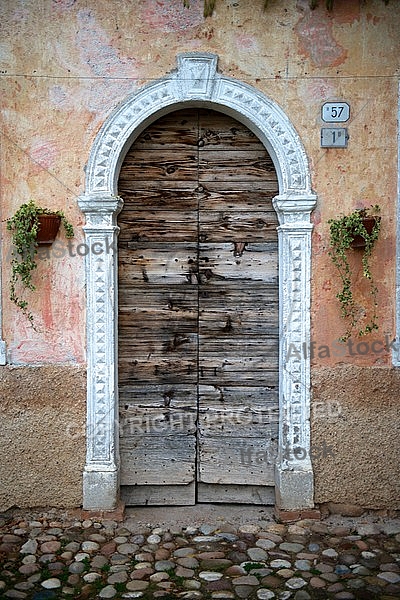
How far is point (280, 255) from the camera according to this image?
462 cm

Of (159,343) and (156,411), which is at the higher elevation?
(159,343)

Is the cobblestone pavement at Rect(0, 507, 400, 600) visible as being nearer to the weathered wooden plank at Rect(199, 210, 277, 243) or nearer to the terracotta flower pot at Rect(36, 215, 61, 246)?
the terracotta flower pot at Rect(36, 215, 61, 246)

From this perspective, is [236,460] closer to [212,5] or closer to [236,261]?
[236,261]

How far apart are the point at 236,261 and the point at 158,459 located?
153 centimetres

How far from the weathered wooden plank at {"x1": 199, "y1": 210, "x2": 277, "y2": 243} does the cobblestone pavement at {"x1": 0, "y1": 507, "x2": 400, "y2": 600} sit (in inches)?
76.8

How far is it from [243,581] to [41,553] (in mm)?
1259

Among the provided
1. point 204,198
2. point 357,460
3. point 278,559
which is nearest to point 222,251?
point 204,198

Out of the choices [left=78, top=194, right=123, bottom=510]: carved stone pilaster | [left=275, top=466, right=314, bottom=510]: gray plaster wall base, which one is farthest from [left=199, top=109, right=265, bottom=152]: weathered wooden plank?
[left=275, top=466, right=314, bottom=510]: gray plaster wall base

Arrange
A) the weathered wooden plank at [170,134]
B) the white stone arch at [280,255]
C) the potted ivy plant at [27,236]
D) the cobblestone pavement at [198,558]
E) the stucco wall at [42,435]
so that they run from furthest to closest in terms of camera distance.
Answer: the weathered wooden plank at [170,134]
the stucco wall at [42,435]
the white stone arch at [280,255]
the potted ivy plant at [27,236]
the cobblestone pavement at [198,558]

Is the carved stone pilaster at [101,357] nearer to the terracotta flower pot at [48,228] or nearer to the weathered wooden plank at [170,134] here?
the terracotta flower pot at [48,228]

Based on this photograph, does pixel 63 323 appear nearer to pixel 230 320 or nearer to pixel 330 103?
pixel 230 320

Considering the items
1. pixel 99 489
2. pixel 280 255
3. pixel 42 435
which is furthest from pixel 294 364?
pixel 42 435

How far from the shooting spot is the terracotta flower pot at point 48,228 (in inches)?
172

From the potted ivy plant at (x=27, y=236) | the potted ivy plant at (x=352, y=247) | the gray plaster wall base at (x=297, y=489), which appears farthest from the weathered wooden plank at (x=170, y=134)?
the gray plaster wall base at (x=297, y=489)
